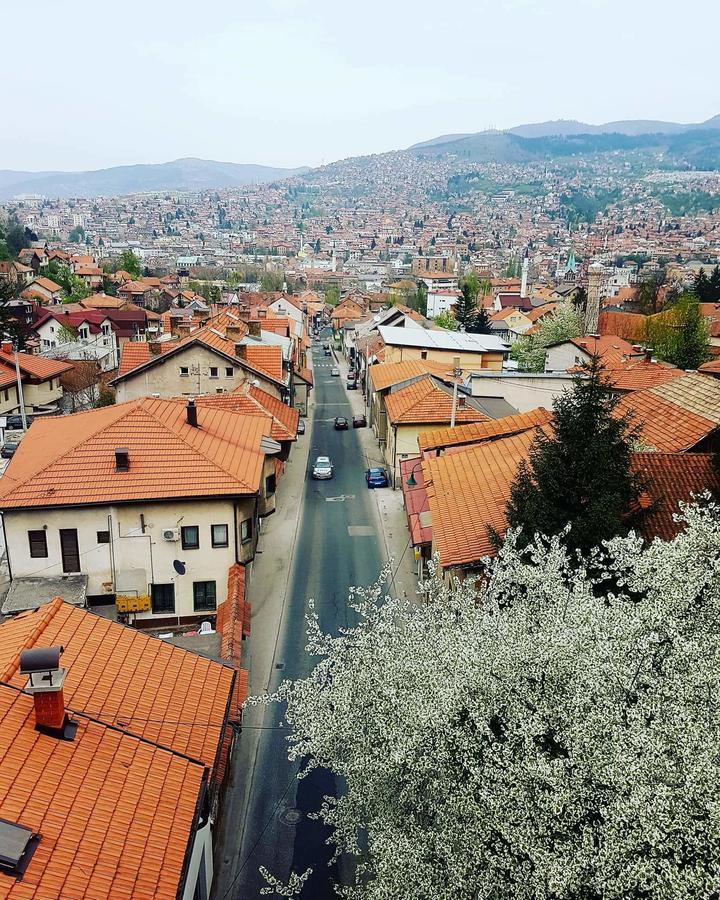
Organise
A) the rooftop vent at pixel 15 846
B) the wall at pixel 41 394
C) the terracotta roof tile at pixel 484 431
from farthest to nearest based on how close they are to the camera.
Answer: the wall at pixel 41 394
the terracotta roof tile at pixel 484 431
the rooftop vent at pixel 15 846

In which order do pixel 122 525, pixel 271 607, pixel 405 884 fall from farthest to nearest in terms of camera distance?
pixel 271 607
pixel 122 525
pixel 405 884

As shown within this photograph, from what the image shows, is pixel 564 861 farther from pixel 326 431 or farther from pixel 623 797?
pixel 326 431

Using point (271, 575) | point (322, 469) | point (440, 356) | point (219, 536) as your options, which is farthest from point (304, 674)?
point (440, 356)

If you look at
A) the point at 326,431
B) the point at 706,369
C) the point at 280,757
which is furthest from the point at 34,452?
the point at 706,369

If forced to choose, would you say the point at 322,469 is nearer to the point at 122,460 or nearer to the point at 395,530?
the point at 395,530

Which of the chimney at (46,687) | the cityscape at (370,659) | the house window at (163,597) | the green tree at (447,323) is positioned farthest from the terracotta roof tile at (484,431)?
the green tree at (447,323)

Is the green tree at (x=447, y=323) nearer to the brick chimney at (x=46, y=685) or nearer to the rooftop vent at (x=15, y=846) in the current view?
the brick chimney at (x=46, y=685)
